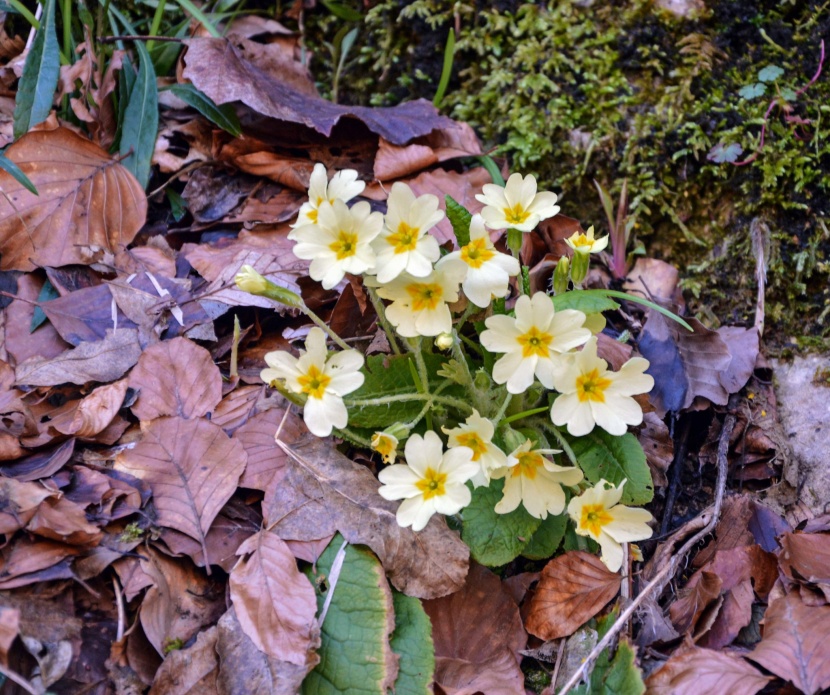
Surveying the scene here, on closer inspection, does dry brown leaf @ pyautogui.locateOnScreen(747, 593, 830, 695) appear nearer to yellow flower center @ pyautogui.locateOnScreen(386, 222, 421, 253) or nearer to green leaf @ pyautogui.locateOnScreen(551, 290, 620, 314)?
green leaf @ pyautogui.locateOnScreen(551, 290, 620, 314)

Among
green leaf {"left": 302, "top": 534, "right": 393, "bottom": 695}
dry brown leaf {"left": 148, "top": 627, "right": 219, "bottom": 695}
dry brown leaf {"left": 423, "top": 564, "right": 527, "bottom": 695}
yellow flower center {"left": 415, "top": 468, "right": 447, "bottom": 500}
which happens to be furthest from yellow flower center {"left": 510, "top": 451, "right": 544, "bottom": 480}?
dry brown leaf {"left": 148, "top": 627, "right": 219, "bottom": 695}

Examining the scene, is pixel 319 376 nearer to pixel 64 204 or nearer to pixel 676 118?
pixel 64 204

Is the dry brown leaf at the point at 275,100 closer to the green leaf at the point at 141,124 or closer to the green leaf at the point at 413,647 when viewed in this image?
the green leaf at the point at 141,124

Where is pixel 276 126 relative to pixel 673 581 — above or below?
above

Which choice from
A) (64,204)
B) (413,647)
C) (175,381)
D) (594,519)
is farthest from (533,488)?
(64,204)

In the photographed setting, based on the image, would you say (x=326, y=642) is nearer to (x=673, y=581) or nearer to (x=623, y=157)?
(x=673, y=581)

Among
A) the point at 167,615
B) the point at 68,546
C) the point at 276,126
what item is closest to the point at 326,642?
the point at 167,615
